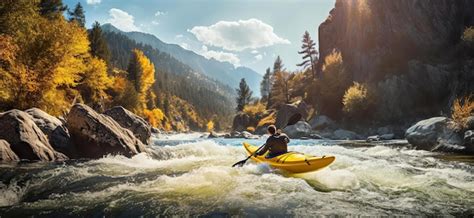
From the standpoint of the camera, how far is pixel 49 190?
746 centimetres

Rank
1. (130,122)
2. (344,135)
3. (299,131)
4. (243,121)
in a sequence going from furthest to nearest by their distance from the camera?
(243,121), (299,131), (344,135), (130,122)

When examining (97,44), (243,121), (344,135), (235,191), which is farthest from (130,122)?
(243,121)

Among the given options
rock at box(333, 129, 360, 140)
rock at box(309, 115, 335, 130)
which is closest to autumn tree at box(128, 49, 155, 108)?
rock at box(309, 115, 335, 130)

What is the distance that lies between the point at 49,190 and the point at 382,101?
38882 millimetres

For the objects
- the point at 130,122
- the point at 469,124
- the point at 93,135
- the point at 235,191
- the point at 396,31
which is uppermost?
the point at 396,31

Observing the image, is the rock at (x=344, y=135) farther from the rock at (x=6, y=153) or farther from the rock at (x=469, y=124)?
the rock at (x=6, y=153)

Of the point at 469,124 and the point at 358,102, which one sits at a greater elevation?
the point at 358,102

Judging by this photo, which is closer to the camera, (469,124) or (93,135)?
(93,135)

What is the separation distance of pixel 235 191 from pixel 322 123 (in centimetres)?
3718

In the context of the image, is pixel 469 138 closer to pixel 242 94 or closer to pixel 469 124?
pixel 469 124

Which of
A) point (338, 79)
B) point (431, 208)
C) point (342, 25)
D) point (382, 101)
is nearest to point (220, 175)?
point (431, 208)

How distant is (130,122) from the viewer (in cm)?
2075

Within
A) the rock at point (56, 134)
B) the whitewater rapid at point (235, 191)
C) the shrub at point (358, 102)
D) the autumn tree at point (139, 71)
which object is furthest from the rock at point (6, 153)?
the autumn tree at point (139, 71)

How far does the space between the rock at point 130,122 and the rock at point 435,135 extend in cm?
1793
